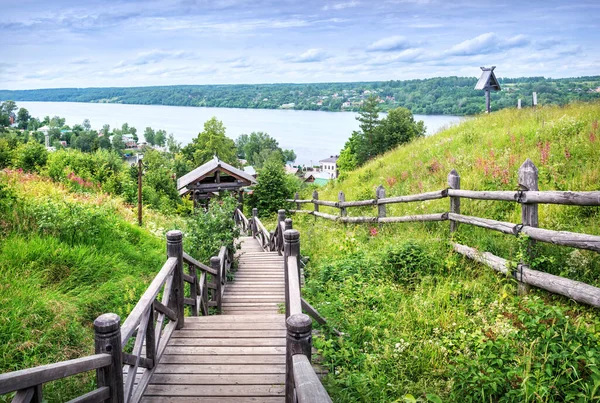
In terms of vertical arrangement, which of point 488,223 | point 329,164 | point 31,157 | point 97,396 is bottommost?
point 329,164

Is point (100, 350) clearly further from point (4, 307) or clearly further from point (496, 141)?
point (496, 141)

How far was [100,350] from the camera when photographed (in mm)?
2727

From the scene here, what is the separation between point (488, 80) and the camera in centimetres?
2047

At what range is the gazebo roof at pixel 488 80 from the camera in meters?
20.5

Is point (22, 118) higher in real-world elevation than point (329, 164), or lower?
higher

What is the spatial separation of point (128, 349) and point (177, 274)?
1068 millimetres

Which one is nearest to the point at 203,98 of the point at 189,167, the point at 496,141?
the point at 189,167

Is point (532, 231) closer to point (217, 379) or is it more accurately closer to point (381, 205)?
point (217, 379)

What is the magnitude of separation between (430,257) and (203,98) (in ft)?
646

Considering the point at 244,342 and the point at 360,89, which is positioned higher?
the point at 360,89

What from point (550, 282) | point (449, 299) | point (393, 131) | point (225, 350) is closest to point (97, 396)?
point (225, 350)

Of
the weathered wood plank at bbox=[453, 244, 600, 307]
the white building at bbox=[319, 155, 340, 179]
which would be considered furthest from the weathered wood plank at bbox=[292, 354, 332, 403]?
the white building at bbox=[319, 155, 340, 179]

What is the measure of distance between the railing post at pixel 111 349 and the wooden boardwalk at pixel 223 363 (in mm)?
779

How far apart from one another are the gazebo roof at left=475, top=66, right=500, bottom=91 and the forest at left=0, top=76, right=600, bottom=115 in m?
1.22
